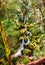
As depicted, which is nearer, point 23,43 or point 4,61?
point 4,61

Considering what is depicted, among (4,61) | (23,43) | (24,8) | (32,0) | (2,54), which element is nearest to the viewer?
(32,0)

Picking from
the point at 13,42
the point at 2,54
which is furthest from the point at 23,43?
the point at 2,54

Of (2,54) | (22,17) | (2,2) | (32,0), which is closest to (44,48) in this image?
(32,0)

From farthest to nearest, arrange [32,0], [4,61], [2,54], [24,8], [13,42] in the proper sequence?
[24,8], [13,42], [2,54], [4,61], [32,0]

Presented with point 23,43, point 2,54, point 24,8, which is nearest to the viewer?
point 2,54

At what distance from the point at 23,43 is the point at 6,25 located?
2.97m

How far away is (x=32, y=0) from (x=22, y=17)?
28.6ft

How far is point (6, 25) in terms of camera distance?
33.6ft

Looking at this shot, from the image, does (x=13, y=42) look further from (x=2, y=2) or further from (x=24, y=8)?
(x=24, y=8)

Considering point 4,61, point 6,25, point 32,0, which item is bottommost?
point 4,61

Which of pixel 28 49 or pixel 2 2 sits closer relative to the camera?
pixel 2 2

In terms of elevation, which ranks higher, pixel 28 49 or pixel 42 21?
pixel 42 21

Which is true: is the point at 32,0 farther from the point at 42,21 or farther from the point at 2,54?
the point at 2,54

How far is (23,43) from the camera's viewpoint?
1262 cm
